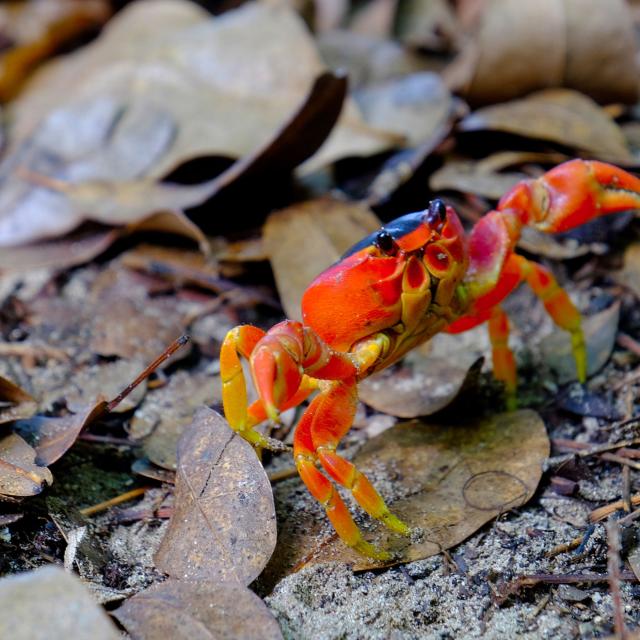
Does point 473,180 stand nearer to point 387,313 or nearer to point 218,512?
point 387,313

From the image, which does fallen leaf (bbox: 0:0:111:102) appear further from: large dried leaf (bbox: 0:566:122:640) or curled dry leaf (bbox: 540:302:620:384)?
large dried leaf (bbox: 0:566:122:640)

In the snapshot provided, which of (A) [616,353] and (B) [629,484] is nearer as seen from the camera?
(B) [629,484]

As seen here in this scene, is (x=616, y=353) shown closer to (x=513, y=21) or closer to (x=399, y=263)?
(x=399, y=263)

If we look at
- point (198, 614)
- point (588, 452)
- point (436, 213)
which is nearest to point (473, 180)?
point (436, 213)

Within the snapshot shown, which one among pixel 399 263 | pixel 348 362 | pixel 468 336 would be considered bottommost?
pixel 468 336

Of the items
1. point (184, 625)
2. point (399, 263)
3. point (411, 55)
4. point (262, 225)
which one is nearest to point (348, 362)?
point (399, 263)

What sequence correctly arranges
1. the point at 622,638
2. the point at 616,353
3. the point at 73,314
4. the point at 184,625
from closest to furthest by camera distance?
the point at 622,638 < the point at 184,625 < the point at 616,353 < the point at 73,314
